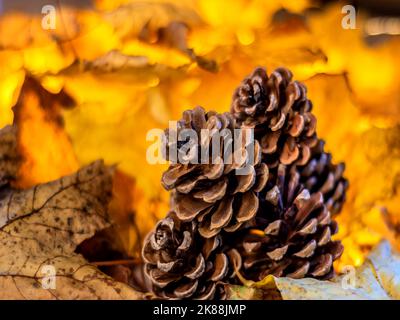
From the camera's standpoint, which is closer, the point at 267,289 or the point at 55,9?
the point at 267,289

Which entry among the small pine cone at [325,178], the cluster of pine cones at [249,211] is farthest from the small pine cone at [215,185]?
the small pine cone at [325,178]

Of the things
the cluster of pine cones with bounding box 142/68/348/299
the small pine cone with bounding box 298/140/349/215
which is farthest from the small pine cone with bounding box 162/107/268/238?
the small pine cone with bounding box 298/140/349/215

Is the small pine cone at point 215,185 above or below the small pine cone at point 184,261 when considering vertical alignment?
above

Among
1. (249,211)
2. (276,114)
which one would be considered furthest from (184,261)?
(276,114)

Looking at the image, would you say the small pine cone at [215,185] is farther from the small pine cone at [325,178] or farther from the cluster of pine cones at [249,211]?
the small pine cone at [325,178]

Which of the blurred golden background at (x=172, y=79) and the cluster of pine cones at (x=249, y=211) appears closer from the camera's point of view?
the cluster of pine cones at (x=249, y=211)

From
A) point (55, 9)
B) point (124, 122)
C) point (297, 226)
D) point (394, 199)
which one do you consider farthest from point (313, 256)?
point (55, 9)
